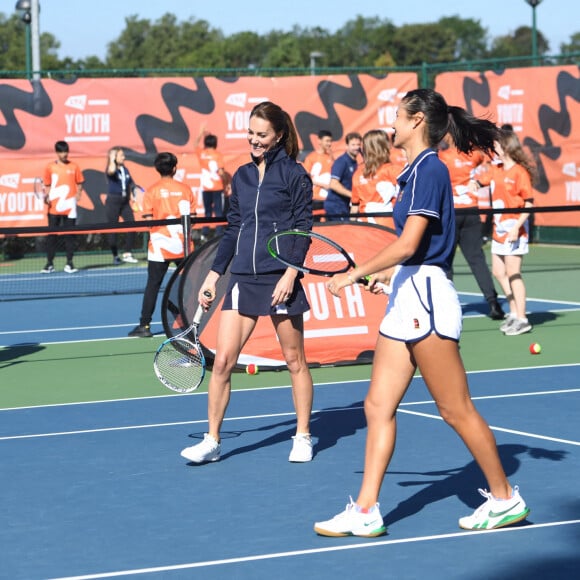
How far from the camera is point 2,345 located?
13.1 m

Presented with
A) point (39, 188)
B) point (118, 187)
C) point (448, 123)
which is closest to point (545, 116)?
point (118, 187)

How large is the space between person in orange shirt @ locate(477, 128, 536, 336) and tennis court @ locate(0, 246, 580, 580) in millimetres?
869

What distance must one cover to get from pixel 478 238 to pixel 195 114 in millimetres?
10363

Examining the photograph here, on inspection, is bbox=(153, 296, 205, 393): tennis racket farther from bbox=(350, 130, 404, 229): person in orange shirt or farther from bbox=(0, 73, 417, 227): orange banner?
bbox=(0, 73, 417, 227): orange banner

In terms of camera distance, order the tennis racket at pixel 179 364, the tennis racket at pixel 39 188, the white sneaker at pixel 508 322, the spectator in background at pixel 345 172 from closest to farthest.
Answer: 1. the tennis racket at pixel 179 364
2. the white sneaker at pixel 508 322
3. the spectator in background at pixel 345 172
4. the tennis racket at pixel 39 188

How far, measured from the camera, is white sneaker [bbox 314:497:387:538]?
5.72m

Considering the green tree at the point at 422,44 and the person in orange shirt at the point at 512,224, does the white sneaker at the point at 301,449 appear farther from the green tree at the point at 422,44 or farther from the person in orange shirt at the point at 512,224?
the green tree at the point at 422,44

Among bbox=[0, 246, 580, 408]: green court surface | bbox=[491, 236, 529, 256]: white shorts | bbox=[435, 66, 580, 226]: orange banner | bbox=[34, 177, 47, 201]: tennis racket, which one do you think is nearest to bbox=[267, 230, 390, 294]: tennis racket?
bbox=[0, 246, 580, 408]: green court surface

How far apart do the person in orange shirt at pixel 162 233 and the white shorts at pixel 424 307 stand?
24.7 feet

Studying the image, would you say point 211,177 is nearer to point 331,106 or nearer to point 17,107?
point 331,106

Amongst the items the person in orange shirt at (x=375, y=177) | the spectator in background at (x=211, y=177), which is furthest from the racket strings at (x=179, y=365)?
the spectator in background at (x=211, y=177)

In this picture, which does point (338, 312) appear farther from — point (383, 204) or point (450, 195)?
point (450, 195)

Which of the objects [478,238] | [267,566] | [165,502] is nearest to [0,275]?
[478,238]

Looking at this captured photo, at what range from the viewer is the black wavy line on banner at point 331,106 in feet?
78.7
